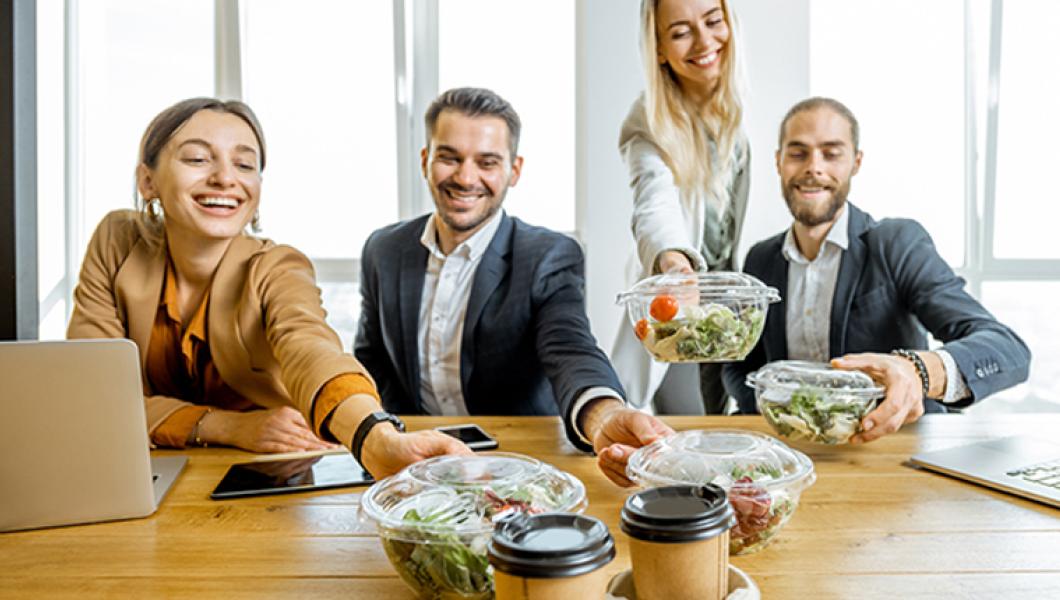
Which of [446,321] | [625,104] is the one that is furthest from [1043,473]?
[625,104]

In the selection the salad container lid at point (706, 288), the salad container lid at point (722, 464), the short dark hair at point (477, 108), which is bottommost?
the salad container lid at point (722, 464)

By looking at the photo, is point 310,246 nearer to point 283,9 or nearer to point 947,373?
point 283,9

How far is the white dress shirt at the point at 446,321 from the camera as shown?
2.23 meters

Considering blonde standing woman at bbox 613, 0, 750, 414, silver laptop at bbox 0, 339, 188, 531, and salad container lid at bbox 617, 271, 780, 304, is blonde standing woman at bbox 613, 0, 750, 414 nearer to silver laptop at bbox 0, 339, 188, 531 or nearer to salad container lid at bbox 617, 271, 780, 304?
salad container lid at bbox 617, 271, 780, 304

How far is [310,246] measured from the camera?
4.31 meters

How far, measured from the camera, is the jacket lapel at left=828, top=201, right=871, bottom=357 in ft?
7.34

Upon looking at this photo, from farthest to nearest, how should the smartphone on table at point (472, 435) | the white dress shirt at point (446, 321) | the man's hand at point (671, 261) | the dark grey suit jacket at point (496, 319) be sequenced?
the white dress shirt at point (446, 321) < the dark grey suit jacket at point (496, 319) < the man's hand at point (671, 261) < the smartphone on table at point (472, 435)

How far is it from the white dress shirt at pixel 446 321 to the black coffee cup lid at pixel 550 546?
1450mm

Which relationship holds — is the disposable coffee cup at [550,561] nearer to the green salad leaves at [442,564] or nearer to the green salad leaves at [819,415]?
the green salad leaves at [442,564]

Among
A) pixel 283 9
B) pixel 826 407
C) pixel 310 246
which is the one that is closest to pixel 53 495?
Result: pixel 826 407

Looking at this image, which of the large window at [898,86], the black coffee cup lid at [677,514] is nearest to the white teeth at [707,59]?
the black coffee cup lid at [677,514]

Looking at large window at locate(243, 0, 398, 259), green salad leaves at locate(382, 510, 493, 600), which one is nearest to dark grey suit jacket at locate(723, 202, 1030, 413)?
green salad leaves at locate(382, 510, 493, 600)

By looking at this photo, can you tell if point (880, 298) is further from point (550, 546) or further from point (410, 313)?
point (550, 546)

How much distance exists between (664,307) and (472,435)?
17.5 inches
